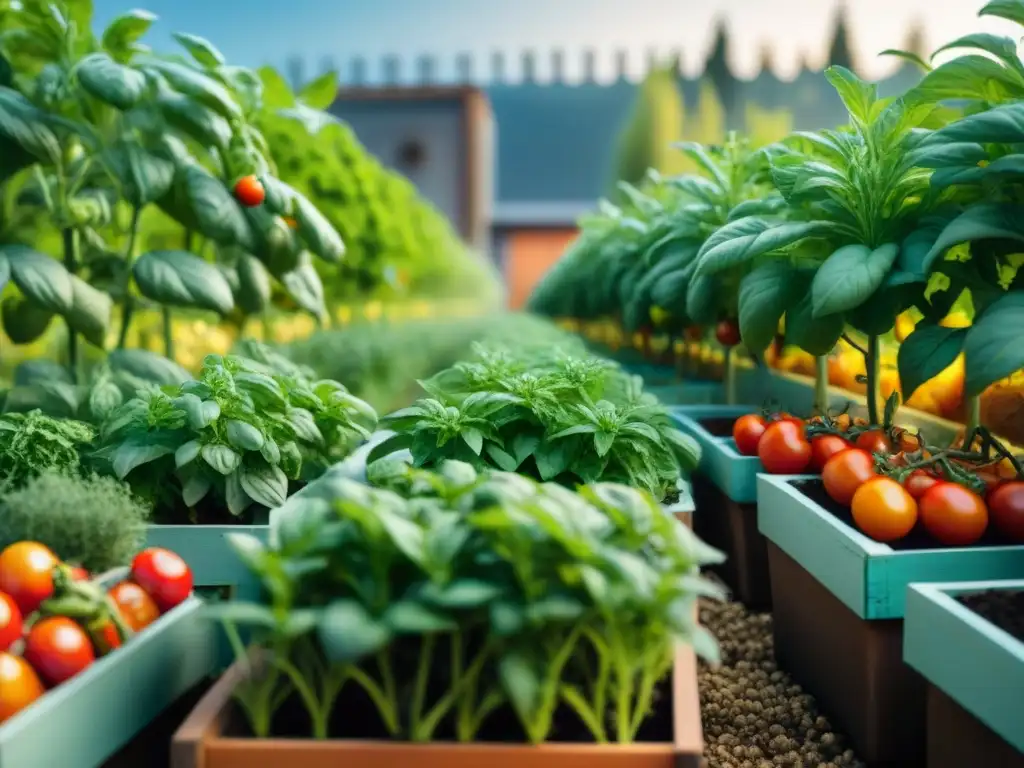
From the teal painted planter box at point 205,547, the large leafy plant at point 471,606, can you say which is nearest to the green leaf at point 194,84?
the teal painted planter box at point 205,547

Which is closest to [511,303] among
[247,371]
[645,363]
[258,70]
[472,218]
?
[472,218]

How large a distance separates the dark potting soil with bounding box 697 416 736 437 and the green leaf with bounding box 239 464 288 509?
5.77ft

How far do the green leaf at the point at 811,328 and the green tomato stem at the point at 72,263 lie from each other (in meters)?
2.08

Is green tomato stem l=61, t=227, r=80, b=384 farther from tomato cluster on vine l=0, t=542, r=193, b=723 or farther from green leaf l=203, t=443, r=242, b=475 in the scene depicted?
tomato cluster on vine l=0, t=542, r=193, b=723

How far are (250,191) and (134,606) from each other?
64.7 inches

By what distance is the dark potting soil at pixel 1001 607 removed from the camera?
1.52m

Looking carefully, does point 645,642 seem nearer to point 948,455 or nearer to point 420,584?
point 420,584

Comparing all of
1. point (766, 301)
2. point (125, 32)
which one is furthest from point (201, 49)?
point (766, 301)

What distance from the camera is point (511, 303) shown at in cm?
2638

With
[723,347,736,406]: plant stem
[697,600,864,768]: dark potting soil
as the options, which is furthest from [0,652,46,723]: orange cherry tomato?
[723,347,736,406]: plant stem

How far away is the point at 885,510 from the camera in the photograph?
6.32 ft

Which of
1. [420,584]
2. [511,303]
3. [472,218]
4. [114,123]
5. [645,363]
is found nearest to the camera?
[420,584]

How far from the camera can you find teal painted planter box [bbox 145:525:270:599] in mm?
2029

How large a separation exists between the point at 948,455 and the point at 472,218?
20500 mm
